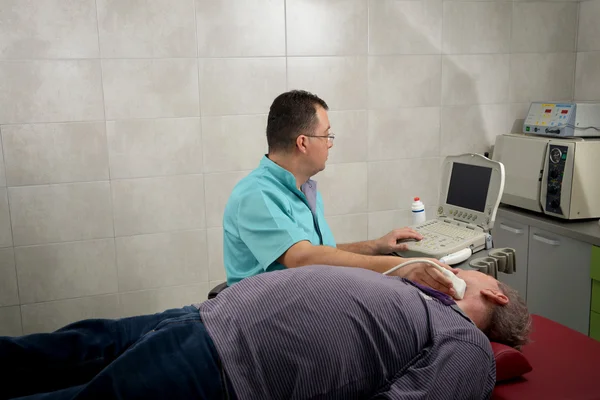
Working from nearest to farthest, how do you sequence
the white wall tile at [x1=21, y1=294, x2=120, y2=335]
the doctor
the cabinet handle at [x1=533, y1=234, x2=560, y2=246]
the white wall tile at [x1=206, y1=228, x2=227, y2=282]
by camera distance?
1. the doctor
2. the white wall tile at [x1=21, y1=294, x2=120, y2=335]
3. the cabinet handle at [x1=533, y1=234, x2=560, y2=246]
4. the white wall tile at [x1=206, y1=228, x2=227, y2=282]

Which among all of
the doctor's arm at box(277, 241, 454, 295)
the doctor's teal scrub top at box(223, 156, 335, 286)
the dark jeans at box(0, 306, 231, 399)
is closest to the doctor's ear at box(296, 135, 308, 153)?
the doctor's teal scrub top at box(223, 156, 335, 286)

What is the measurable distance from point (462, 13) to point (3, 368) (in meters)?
2.95

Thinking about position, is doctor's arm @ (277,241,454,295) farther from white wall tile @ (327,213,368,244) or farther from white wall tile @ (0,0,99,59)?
white wall tile @ (0,0,99,59)

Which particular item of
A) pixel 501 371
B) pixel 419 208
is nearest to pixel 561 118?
pixel 419 208

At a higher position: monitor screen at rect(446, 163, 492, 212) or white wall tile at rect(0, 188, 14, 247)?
monitor screen at rect(446, 163, 492, 212)

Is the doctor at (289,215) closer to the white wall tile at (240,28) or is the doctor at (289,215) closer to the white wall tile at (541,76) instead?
the white wall tile at (240,28)

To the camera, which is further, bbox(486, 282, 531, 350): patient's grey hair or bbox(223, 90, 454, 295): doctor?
bbox(223, 90, 454, 295): doctor

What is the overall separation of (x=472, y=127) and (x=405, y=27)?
0.74 metres

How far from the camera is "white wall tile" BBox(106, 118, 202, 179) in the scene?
296 cm

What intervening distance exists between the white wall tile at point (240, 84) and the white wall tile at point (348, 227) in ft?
2.46

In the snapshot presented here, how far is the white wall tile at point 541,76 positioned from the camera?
363cm

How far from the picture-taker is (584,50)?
12.0ft

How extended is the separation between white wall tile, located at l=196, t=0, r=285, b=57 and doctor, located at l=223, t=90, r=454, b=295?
90 centimetres

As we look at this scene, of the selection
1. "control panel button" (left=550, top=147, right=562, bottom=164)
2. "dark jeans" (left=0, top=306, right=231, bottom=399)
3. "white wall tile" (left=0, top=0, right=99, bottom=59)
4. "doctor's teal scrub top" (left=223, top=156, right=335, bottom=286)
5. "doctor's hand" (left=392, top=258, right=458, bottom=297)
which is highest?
"white wall tile" (left=0, top=0, right=99, bottom=59)
